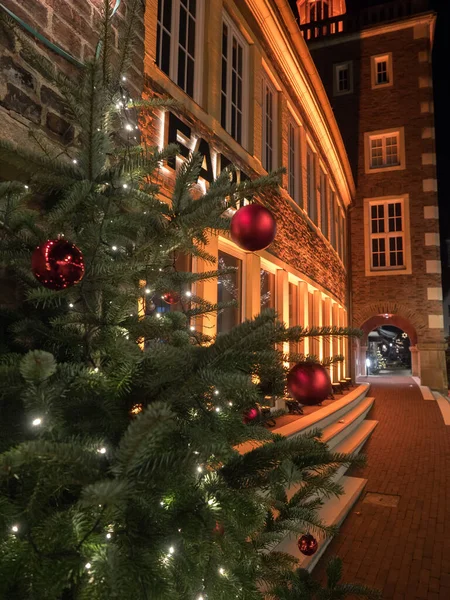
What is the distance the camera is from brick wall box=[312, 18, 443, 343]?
16500 millimetres

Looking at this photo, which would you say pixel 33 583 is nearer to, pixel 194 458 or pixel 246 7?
pixel 194 458

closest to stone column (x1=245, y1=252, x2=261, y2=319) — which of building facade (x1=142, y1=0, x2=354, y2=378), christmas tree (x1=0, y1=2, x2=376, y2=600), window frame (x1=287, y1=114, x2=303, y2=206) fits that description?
building facade (x1=142, y1=0, x2=354, y2=378)

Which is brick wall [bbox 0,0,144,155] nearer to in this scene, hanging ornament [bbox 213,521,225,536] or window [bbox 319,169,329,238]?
hanging ornament [bbox 213,521,225,536]

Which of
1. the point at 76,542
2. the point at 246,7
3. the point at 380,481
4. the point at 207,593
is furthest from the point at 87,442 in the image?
the point at 246,7

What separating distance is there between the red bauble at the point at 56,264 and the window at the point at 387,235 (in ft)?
57.1

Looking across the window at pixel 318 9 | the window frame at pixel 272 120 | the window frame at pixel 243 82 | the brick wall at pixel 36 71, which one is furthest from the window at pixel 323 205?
the window at pixel 318 9

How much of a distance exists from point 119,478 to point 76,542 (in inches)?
11.3

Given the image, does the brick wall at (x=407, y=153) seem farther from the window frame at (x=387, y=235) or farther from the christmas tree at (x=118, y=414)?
the christmas tree at (x=118, y=414)

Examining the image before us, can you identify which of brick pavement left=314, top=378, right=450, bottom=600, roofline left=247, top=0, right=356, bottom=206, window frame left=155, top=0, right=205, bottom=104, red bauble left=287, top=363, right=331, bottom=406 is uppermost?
roofline left=247, top=0, right=356, bottom=206

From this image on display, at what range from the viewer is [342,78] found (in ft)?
60.9

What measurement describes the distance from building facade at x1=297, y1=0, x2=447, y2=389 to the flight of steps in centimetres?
733

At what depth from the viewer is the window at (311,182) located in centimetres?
1102

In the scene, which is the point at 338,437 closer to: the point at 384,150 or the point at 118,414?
the point at 118,414

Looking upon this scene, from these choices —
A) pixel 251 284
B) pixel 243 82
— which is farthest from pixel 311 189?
pixel 251 284
